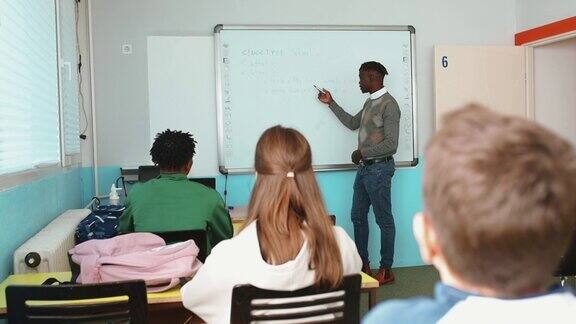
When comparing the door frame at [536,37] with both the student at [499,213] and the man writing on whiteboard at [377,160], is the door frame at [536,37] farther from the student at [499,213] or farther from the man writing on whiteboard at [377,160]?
the student at [499,213]

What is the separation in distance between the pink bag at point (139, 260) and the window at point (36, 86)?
59cm

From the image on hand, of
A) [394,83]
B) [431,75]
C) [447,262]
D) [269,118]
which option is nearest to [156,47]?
[269,118]

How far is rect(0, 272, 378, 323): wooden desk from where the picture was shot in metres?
1.86

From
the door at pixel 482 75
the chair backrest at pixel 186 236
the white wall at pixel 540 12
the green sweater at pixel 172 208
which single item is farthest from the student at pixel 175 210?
the white wall at pixel 540 12

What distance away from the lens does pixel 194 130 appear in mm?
4590

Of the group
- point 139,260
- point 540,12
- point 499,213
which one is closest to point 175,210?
point 139,260

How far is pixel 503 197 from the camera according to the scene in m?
0.61

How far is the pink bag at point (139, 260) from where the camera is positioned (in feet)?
6.21

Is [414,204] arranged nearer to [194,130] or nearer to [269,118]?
[269,118]

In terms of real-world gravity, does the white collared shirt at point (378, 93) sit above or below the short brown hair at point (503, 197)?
above

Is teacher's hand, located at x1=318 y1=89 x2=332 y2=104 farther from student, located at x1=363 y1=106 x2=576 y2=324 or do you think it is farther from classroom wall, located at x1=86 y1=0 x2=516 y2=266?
student, located at x1=363 y1=106 x2=576 y2=324

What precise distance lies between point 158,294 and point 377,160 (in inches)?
110

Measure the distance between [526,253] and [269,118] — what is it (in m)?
4.11

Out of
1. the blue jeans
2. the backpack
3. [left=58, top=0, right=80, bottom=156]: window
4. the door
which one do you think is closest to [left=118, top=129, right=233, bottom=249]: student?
the backpack
